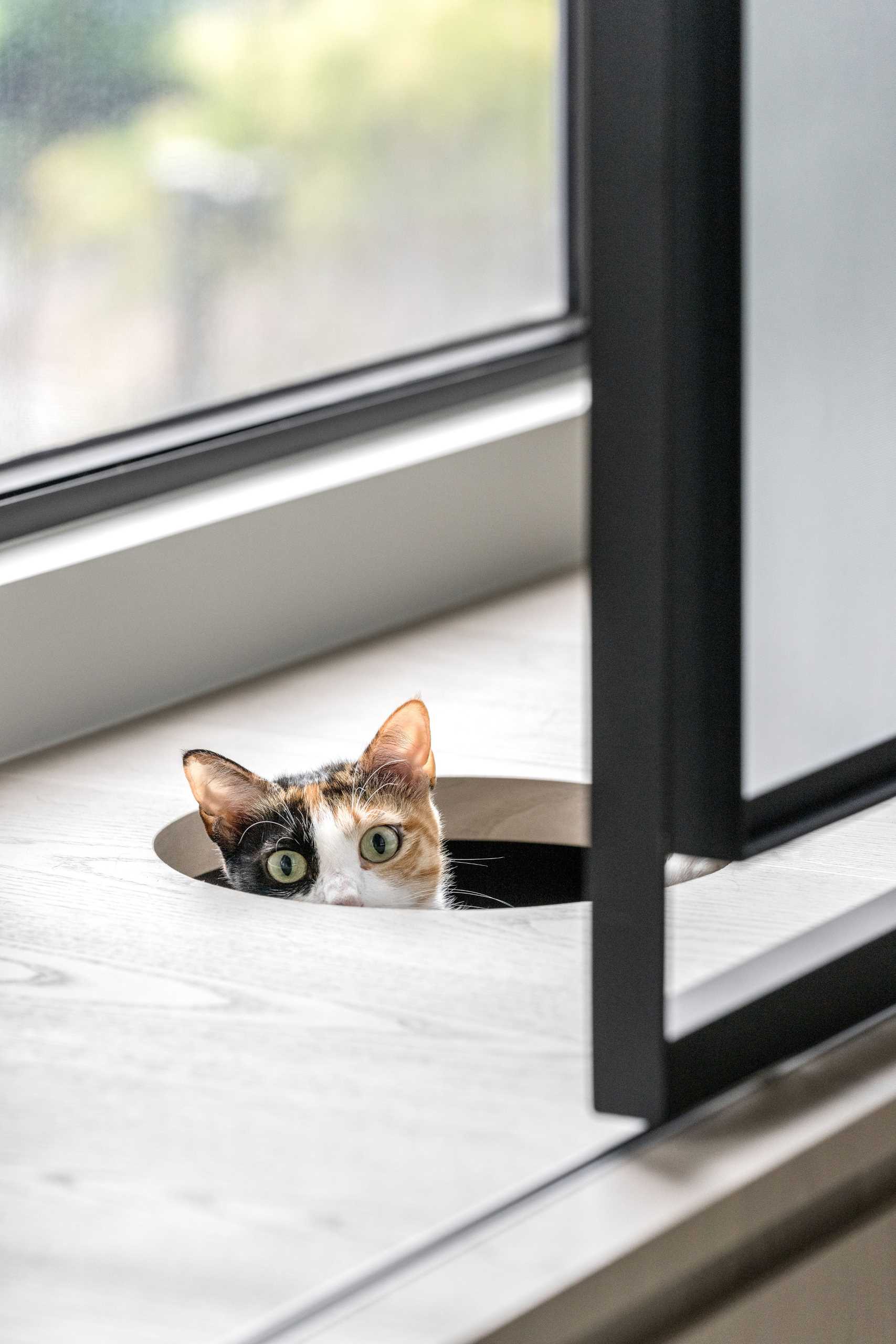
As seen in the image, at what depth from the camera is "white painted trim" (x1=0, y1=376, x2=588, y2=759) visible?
1.45 m

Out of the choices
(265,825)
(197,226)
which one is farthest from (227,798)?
(197,226)

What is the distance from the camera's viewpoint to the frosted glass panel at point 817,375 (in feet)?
2.27

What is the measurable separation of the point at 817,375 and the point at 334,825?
0.60 metres

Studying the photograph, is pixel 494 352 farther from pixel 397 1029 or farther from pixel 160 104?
pixel 397 1029

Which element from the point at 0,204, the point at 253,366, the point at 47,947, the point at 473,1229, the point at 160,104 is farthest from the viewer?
the point at 253,366

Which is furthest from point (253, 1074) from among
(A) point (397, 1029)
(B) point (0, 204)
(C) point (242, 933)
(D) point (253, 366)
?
(D) point (253, 366)

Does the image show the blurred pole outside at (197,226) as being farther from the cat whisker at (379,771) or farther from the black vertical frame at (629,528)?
the black vertical frame at (629,528)

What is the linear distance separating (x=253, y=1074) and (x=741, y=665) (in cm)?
Result: 33

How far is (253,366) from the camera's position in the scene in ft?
6.22

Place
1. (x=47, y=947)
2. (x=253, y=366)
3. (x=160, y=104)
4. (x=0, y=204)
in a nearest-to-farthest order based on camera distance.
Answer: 1. (x=47, y=947)
2. (x=0, y=204)
3. (x=160, y=104)
4. (x=253, y=366)

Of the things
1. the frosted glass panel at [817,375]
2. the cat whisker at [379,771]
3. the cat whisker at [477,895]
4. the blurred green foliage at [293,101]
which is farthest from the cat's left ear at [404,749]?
the blurred green foliage at [293,101]

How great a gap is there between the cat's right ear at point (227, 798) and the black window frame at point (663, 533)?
511 mm

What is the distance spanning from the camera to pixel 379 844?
1263mm

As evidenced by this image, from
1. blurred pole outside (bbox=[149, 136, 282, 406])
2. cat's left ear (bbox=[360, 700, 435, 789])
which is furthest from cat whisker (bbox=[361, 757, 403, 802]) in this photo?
blurred pole outside (bbox=[149, 136, 282, 406])
